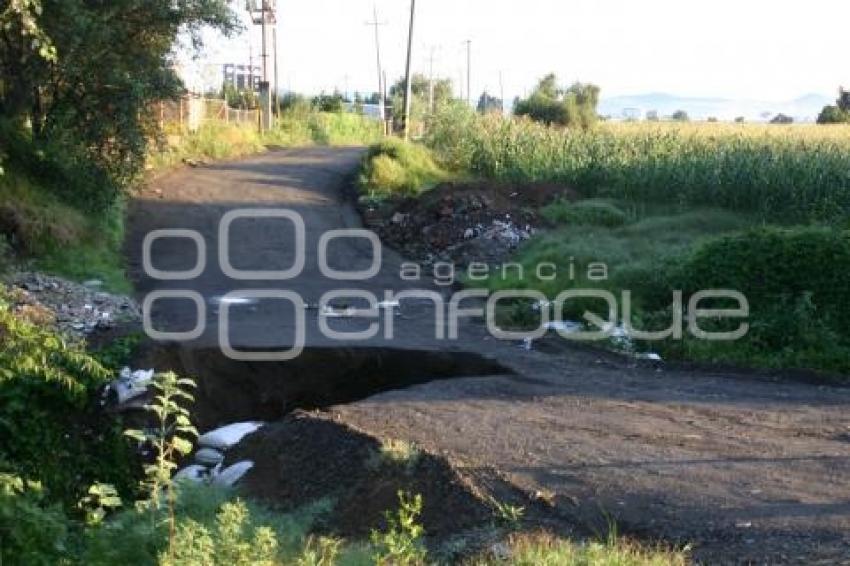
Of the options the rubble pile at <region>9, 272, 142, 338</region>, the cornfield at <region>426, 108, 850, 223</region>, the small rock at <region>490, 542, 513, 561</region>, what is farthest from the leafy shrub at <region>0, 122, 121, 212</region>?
the small rock at <region>490, 542, 513, 561</region>

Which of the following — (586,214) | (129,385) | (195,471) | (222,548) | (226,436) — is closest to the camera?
(222,548)

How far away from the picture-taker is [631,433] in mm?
9062

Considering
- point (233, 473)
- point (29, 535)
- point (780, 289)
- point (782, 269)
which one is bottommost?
point (233, 473)

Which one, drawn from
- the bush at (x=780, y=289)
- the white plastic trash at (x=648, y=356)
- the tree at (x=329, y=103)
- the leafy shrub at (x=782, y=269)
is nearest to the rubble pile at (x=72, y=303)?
the white plastic trash at (x=648, y=356)

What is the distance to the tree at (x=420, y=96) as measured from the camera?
40.1m

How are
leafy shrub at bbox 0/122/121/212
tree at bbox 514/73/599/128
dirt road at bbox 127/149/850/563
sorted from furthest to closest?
tree at bbox 514/73/599/128
leafy shrub at bbox 0/122/121/212
dirt road at bbox 127/149/850/563

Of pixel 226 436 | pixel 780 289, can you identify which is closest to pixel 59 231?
pixel 226 436

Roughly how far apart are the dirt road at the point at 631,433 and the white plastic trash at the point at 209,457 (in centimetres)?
127

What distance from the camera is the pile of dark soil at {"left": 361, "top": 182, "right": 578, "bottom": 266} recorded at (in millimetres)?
19500

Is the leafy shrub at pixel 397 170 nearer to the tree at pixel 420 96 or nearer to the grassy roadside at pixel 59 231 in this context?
the tree at pixel 420 96

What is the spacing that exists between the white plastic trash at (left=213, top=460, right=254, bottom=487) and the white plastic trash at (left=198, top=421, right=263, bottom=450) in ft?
2.41

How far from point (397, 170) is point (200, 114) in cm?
1059

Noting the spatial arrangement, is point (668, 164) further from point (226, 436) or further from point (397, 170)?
point (226, 436)

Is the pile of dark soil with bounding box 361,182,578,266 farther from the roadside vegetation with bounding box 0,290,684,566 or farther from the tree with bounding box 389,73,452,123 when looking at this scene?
the tree with bounding box 389,73,452,123
